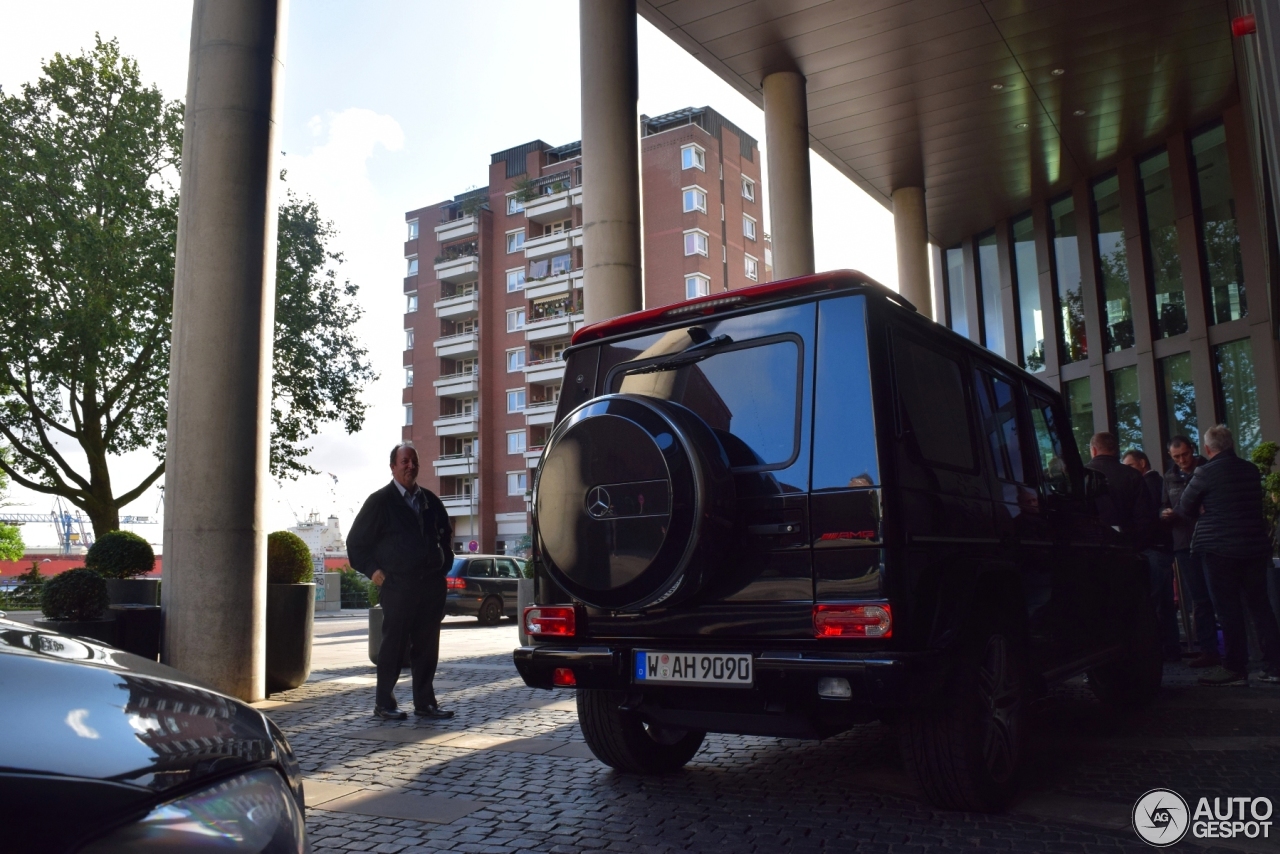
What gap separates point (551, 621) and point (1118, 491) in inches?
255

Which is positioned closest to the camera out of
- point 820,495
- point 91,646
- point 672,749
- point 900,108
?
point 91,646

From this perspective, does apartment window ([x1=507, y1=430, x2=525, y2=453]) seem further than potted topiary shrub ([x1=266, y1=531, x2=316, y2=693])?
Yes

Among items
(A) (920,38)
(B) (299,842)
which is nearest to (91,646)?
(B) (299,842)

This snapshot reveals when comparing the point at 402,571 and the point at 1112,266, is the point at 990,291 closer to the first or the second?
the point at 1112,266

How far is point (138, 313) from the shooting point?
78.0 feet

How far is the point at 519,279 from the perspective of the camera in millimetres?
64938

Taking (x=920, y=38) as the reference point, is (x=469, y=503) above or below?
below

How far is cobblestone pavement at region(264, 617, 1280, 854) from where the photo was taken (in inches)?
152

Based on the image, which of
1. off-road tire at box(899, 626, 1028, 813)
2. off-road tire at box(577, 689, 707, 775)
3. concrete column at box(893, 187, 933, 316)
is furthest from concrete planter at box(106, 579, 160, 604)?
concrete column at box(893, 187, 933, 316)

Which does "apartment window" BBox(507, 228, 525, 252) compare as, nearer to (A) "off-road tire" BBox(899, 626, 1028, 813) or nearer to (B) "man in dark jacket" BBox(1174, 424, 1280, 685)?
(B) "man in dark jacket" BBox(1174, 424, 1280, 685)

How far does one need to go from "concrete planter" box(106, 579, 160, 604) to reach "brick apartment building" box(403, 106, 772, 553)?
49058mm

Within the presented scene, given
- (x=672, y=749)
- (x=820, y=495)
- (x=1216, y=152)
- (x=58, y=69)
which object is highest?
(x=58, y=69)

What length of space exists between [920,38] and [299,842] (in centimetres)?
1558

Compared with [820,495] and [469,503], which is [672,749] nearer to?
[820,495]
